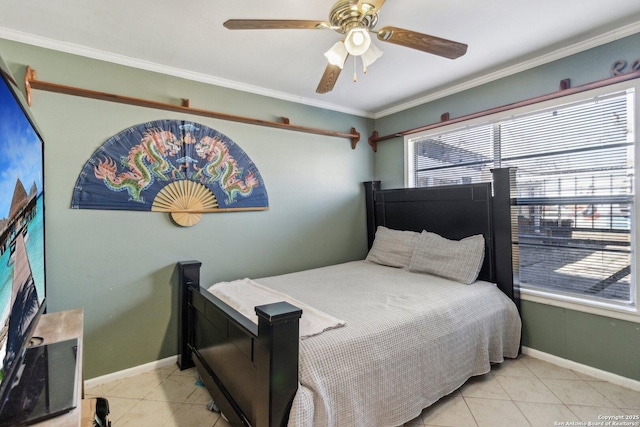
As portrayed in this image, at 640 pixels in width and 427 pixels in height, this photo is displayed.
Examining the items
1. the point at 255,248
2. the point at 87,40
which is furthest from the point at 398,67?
the point at 87,40

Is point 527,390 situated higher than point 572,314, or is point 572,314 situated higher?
point 572,314

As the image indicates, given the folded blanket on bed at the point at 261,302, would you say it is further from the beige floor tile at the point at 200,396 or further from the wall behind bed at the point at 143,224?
the beige floor tile at the point at 200,396

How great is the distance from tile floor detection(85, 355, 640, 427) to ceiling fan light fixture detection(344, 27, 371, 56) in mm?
2083

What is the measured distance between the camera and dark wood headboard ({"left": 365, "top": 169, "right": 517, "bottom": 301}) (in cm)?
256

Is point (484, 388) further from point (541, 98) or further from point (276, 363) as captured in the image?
point (541, 98)

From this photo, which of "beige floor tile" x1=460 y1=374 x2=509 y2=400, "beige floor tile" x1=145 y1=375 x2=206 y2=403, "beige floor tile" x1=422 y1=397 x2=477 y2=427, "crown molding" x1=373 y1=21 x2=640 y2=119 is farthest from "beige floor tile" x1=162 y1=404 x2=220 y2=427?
"crown molding" x1=373 y1=21 x2=640 y2=119

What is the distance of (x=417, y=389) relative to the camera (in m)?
1.78

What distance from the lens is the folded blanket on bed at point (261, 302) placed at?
1630 mm

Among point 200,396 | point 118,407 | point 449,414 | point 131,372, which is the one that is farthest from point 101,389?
point 449,414

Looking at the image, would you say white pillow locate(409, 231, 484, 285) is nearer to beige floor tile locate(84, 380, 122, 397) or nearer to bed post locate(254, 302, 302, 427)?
bed post locate(254, 302, 302, 427)

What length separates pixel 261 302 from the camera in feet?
6.65

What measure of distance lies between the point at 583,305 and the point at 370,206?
208 centimetres

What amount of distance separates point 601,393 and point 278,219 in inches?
107

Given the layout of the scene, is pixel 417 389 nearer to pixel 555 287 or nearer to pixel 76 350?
pixel 555 287
